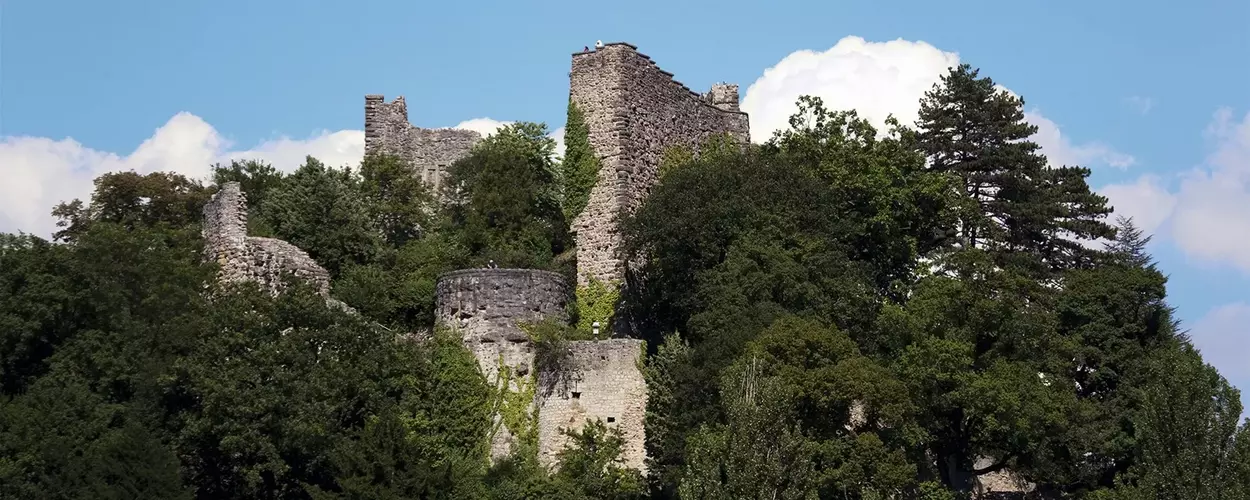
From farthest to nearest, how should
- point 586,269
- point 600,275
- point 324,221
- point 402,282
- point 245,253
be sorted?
1. point 324,221
2. point 402,282
3. point 245,253
4. point 586,269
5. point 600,275

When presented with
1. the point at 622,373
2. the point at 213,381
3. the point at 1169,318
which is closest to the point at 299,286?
the point at 213,381

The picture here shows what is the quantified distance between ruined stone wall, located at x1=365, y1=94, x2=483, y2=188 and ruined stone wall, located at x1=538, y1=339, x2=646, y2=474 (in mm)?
18088

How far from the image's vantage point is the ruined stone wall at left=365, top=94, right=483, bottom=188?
207 feet

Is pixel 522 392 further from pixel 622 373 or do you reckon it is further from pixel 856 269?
pixel 856 269

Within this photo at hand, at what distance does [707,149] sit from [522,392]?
9772 mm

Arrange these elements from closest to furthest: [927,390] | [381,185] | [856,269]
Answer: [927,390], [856,269], [381,185]

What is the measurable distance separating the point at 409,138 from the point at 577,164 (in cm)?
1351

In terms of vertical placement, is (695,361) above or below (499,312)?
below

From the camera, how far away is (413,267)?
5147 cm

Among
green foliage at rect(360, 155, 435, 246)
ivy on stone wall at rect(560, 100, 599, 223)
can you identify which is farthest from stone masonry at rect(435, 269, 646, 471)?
green foliage at rect(360, 155, 435, 246)

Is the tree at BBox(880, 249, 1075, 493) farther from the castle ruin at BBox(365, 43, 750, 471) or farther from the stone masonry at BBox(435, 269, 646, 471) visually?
the castle ruin at BBox(365, 43, 750, 471)

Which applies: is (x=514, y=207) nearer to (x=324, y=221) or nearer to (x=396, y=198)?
(x=324, y=221)

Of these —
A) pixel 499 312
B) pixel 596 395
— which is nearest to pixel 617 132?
pixel 499 312

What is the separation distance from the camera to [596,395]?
149 ft
